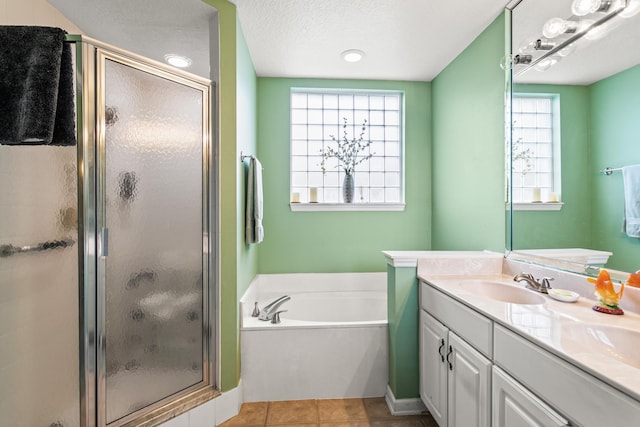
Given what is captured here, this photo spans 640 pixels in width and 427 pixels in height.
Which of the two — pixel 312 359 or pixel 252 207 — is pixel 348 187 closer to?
pixel 252 207

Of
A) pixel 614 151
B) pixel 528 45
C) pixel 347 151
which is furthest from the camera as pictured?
pixel 347 151

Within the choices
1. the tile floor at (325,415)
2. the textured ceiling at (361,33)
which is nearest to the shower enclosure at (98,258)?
the tile floor at (325,415)

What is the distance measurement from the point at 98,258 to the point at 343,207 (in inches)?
78.4

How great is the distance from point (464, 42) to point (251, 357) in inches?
104

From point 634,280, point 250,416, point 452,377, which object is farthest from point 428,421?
point 634,280

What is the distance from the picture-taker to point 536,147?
170cm

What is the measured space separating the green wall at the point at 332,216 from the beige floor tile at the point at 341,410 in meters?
1.16

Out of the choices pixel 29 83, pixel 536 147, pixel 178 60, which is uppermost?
pixel 178 60

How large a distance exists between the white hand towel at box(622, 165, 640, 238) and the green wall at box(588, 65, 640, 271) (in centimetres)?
2

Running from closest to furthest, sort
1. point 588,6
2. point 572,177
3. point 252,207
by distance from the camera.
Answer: point 588,6 → point 572,177 → point 252,207

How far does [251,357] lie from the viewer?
206 cm

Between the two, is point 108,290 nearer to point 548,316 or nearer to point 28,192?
point 28,192

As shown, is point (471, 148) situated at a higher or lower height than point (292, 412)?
higher

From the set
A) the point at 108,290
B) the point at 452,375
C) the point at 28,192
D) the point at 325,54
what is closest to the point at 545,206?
the point at 452,375
